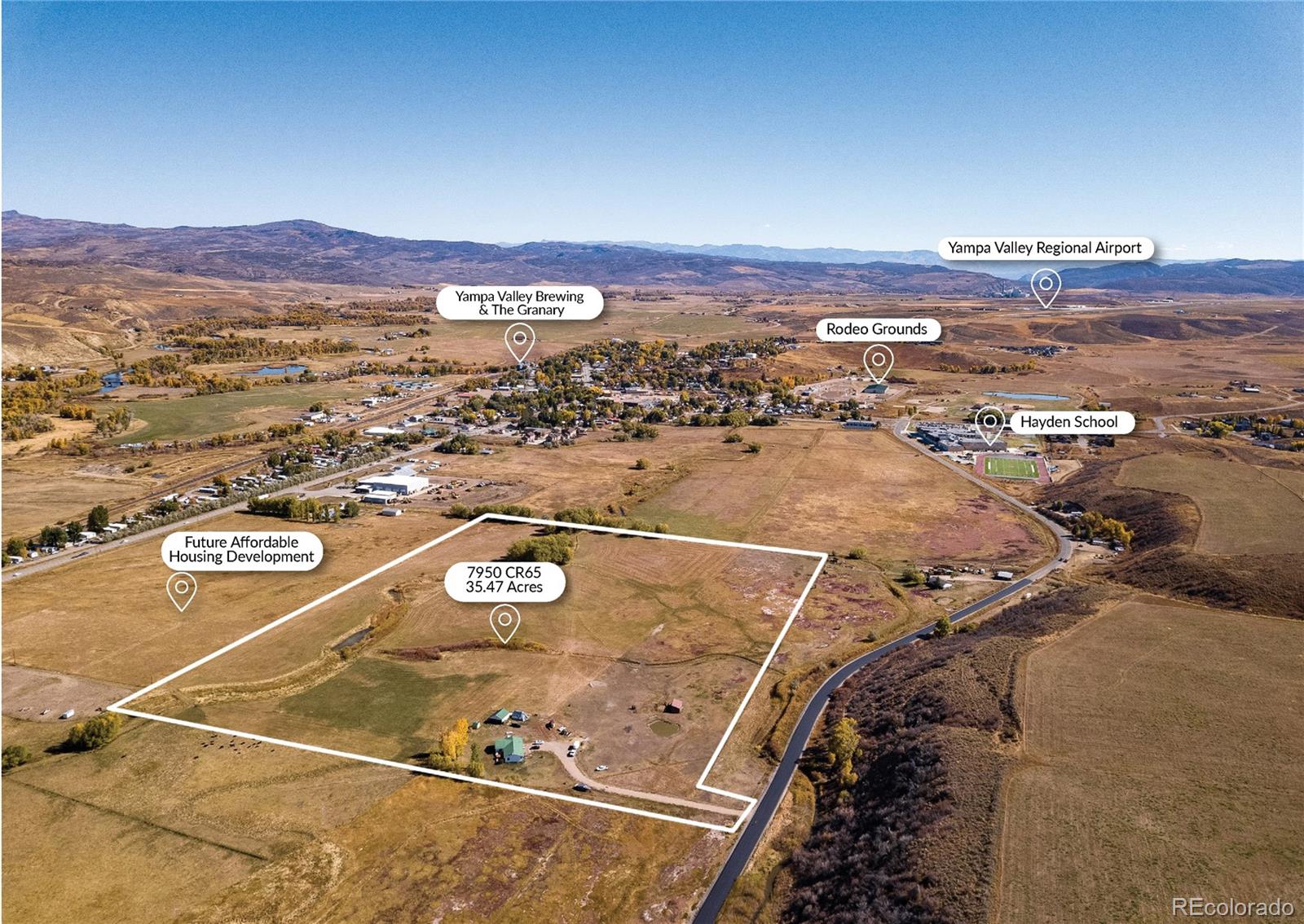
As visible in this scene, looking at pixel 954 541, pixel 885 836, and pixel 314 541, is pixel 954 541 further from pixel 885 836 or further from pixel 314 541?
pixel 314 541

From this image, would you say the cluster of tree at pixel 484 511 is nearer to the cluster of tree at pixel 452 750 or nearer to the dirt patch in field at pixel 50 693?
the dirt patch in field at pixel 50 693

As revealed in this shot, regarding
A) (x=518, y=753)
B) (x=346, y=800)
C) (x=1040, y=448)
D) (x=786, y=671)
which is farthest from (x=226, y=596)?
(x=1040, y=448)

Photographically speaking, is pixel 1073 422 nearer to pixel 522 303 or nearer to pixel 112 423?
pixel 522 303

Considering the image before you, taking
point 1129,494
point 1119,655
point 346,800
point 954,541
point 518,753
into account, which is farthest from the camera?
point 1129,494

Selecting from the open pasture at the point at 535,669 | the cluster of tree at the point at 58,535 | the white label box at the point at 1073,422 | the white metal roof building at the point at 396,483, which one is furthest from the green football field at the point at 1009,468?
the cluster of tree at the point at 58,535

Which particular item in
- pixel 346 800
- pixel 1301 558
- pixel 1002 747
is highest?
pixel 1301 558

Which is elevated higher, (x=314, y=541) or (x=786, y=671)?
(x=314, y=541)

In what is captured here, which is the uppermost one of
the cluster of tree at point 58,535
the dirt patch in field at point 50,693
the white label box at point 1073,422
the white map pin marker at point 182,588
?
the white label box at point 1073,422

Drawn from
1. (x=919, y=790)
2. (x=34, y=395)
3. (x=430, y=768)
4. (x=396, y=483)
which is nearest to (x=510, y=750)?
(x=430, y=768)
